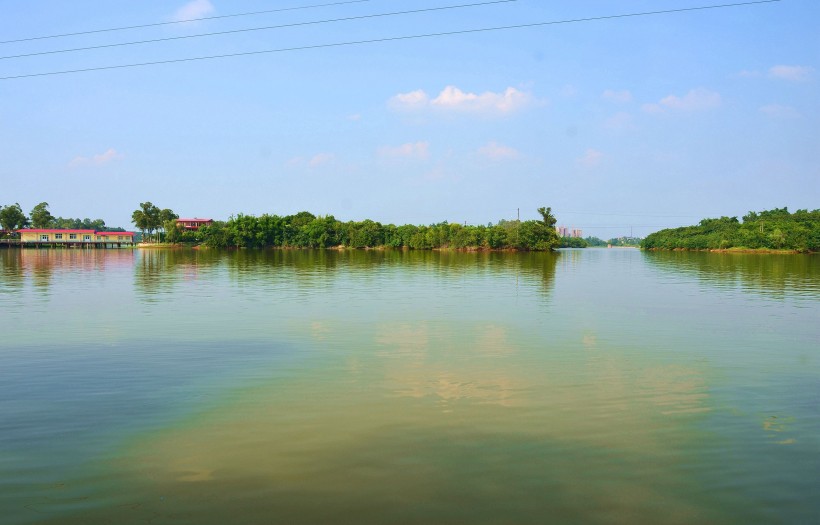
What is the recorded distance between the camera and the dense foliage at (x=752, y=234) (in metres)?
114

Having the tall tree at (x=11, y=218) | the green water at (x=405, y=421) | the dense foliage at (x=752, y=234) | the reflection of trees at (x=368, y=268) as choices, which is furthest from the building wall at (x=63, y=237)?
the dense foliage at (x=752, y=234)

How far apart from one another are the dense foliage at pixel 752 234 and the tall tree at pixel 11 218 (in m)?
184

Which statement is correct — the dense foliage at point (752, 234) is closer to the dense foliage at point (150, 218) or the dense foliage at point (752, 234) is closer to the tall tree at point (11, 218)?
the dense foliage at point (150, 218)

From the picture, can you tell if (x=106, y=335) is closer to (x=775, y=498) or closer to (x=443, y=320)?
(x=443, y=320)

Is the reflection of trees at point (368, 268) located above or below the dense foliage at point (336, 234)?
below

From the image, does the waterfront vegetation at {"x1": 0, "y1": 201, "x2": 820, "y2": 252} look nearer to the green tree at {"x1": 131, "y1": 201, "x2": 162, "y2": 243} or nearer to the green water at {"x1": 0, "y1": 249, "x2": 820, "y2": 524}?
the green tree at {"x1": 131, "y1": 201, "x2": 162, "y2": 243}

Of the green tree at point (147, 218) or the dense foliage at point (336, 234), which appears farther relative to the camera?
the green tree at point (147, 218)

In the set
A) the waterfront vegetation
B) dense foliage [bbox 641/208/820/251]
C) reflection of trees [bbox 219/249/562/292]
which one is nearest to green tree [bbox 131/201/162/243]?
the waterfront vegetation

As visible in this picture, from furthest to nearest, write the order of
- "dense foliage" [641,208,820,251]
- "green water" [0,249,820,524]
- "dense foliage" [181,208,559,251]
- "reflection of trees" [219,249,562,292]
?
"dense foliage" [181,208,559,251] → "dense foliage" [641,208,820,251] → "reflection of trees" [219,249,562,292] → "green water" [0,249,820,524]

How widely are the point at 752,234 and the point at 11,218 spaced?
187808mm

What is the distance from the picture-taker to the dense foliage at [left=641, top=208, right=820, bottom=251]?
113562 mm

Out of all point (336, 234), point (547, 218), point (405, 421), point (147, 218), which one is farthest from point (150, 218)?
point (405, 421)

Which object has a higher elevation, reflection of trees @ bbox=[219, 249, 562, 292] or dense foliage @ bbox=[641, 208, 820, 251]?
dense foliage @ bbox=[641, 208, 820, 251]

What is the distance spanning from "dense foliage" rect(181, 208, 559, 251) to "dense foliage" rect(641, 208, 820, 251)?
51.8 meters
